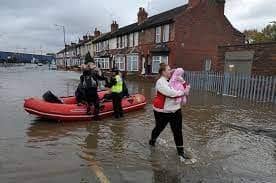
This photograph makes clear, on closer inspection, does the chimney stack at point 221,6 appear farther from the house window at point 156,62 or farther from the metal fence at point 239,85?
the metal fence at point 239,85

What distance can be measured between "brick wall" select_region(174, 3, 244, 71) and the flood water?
67.2ft

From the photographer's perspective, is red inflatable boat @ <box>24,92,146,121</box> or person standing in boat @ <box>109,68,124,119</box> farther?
person standing in boat @ <box>109,68,124,119</box>

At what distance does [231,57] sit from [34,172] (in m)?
17.5

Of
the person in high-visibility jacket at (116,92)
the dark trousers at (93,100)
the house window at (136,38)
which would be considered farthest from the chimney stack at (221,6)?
the dark trousers at (93,100)

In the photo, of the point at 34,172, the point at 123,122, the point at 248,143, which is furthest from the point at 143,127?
the point at 34,172

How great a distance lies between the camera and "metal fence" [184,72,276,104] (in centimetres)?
1544

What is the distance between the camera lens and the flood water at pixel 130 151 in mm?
5332

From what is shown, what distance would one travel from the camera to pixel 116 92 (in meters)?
10.4

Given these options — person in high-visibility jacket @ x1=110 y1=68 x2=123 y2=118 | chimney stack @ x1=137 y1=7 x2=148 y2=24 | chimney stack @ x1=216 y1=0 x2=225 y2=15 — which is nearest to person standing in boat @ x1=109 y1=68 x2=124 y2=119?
person in high-visibility jacket @ x1=110 y1=68 x2=123 y2=118

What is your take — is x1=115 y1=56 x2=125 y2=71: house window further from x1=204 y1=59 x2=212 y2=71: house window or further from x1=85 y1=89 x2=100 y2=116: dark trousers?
x1=85 y1=89 x2=100 y2=116: dark trousers

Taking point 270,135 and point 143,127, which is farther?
point 143,127

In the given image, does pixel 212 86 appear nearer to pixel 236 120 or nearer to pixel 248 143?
pixel 236 120

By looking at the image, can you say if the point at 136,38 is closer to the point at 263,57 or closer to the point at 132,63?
the point at 132,63

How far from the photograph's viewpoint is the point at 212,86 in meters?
20.2
